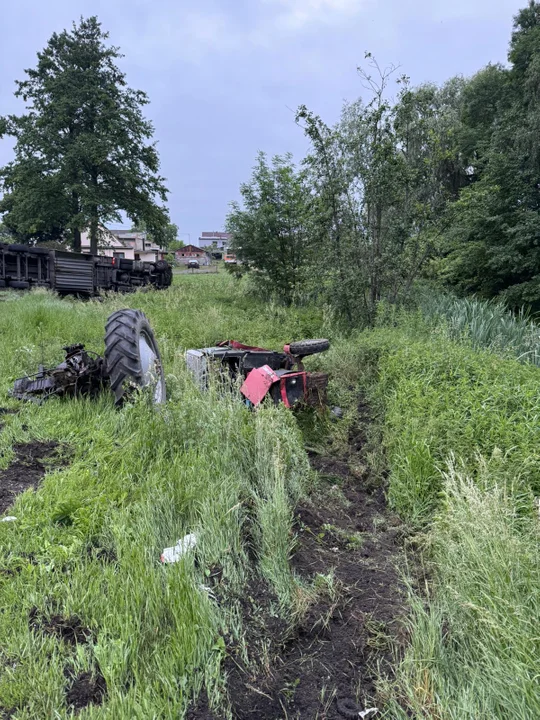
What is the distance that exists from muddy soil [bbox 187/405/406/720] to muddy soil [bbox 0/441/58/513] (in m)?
1.68

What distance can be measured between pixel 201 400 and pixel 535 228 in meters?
10.2

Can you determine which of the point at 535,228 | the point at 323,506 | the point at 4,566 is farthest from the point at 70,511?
the point at 535,228

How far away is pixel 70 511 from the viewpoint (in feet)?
8.41

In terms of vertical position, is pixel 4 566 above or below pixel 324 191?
below

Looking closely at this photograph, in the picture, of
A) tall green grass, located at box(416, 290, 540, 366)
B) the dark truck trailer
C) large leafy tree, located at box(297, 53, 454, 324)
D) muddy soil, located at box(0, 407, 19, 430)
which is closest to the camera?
muddy soil, located at box(0, 407, 19, 430)

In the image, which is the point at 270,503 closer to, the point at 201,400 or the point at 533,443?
the point at 201,400

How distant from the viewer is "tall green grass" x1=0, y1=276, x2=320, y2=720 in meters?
1.58

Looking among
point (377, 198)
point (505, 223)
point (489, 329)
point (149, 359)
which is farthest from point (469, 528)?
point (505, 223)

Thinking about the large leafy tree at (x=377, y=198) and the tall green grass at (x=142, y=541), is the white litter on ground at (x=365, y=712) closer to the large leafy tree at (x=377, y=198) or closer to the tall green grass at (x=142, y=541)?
the tall green grass at (x=142, y=541)

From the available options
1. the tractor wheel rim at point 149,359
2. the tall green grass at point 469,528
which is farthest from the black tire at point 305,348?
the tractor wheel rim at point 149,359

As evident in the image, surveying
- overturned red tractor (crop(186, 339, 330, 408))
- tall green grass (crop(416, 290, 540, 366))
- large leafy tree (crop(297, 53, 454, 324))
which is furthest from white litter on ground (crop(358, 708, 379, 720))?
large leafy tree (crop(297, 53, 454, 324))

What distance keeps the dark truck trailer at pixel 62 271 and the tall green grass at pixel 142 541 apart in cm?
1178

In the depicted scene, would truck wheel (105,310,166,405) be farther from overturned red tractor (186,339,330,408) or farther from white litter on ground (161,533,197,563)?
white litter on ground (161,533,197,563)

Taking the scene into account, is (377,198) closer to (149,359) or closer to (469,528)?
(149,359)
